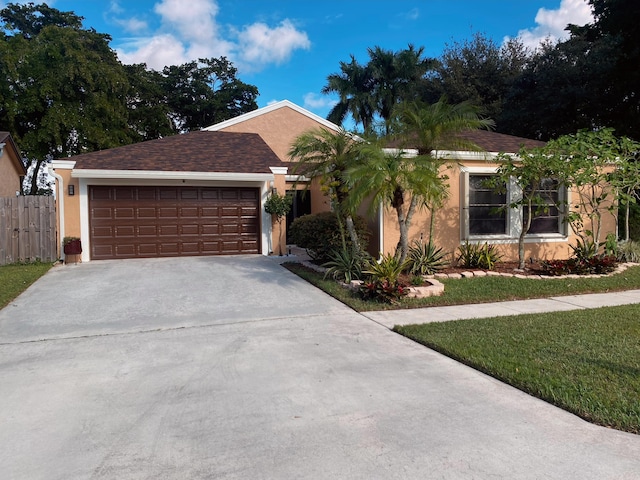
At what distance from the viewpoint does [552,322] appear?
20.0ft

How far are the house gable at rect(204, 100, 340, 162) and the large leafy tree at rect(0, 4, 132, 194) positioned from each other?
30.6ft

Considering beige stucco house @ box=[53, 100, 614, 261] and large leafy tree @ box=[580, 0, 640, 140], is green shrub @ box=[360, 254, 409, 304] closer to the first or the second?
beige stucco house @ box=[53, 100, 614, 261]

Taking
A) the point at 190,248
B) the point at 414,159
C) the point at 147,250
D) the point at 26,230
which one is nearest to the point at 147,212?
the point at 147,250

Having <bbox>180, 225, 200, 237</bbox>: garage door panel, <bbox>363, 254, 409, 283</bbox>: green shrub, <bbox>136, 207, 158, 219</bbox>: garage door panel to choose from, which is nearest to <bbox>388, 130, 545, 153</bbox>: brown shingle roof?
<bbox>363, 254, 409, 283</bbox>: green shrub

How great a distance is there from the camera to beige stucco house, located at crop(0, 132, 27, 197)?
18078 mm

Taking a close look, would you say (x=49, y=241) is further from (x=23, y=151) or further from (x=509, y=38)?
(x=509, y=38)

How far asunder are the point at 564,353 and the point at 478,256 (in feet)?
19.3

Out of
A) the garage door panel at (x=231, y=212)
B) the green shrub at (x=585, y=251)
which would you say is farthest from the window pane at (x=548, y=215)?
the garage door panel at (x=231, y=212)

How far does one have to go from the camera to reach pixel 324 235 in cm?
1036

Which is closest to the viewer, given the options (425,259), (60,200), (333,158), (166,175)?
(333,158)

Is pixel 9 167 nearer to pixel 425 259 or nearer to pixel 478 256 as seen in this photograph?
pixel 425 259

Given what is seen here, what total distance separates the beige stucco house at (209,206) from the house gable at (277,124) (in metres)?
4.54

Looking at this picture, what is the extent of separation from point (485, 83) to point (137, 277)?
21.9 metres

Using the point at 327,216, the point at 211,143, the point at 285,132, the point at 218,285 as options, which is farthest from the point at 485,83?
the point at 218,285
